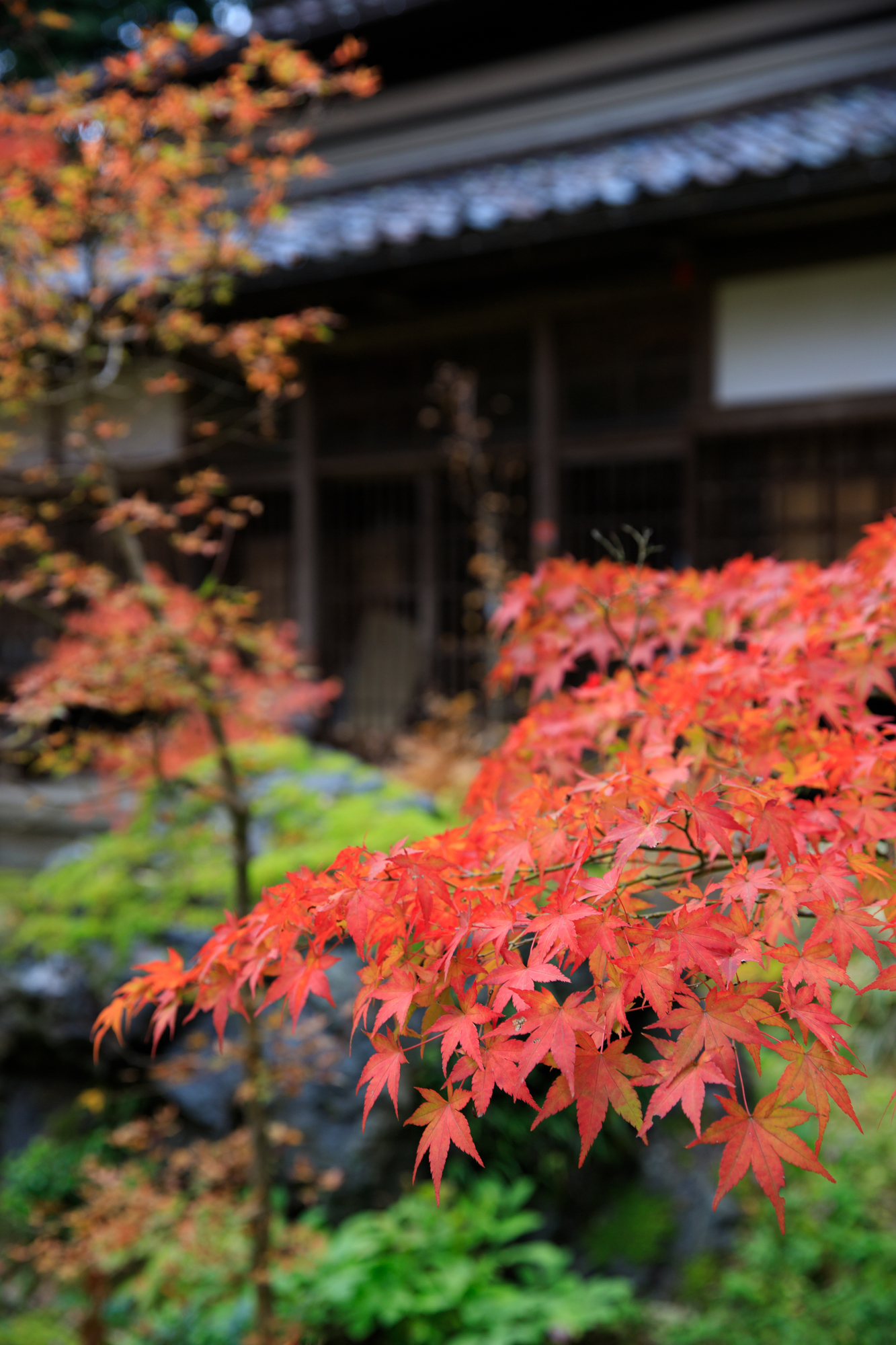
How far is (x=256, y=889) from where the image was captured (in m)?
4.17

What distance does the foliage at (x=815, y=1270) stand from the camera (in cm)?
329

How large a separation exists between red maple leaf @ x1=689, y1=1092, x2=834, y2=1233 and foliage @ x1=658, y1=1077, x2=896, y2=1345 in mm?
2713

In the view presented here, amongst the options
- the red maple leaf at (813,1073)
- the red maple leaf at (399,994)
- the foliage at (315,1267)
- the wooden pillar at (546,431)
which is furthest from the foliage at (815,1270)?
the wooden pillar at (546,431)

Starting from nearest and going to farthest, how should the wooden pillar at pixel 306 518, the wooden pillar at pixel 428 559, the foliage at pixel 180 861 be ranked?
the foliage at pixel 180 861 < the wooden pillar at pixel 428 559 < the wooden pillar at pixel 306 518

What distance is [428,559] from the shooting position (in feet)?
24.5

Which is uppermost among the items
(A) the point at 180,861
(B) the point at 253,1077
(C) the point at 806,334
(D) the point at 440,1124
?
(C) the point at 806,334

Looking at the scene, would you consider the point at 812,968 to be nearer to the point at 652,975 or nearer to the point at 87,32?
the point at 652,975

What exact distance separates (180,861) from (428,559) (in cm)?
369

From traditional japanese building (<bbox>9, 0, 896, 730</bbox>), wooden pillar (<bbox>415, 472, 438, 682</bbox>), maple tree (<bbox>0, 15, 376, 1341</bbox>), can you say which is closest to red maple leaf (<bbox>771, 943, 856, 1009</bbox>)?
maple tree (<bbox>0, 15, 376, 1341</bbox>)

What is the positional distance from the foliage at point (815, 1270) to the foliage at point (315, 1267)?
32 cm

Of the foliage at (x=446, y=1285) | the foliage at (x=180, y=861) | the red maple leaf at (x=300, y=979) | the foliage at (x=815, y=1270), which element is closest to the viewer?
the red maple leaf at (x=300, y=979)

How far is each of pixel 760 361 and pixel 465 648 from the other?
2.79 metres

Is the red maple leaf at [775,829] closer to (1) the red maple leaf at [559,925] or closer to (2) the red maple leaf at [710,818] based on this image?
(2) the red maple leaf at [710,818]

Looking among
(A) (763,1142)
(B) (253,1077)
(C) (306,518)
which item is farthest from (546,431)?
(A) (763,1142)
